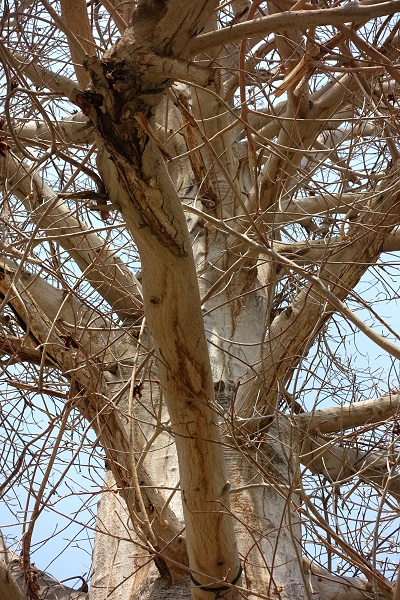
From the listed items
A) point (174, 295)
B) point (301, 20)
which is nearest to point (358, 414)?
point (174, 295)

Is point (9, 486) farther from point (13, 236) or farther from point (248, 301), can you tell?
point (248, 301)

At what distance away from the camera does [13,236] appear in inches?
93.4

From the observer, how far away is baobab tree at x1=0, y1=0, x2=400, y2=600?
149 centimetres

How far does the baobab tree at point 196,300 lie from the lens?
1.49 metres

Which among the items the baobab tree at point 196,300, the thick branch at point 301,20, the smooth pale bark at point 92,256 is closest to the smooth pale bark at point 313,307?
the baobab tree at point 196,300

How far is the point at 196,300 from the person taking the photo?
5.58ft

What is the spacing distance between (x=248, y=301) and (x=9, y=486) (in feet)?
4.04

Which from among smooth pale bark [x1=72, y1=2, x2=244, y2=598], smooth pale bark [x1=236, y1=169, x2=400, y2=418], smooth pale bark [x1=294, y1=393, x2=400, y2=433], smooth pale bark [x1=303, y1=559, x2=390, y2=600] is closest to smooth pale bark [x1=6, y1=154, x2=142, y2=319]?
smooth pale bark [x1=236, y1=169, x2=400, y2=418]

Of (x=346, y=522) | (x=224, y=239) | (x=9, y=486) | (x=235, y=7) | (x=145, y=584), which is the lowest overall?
(x=145, y=584)

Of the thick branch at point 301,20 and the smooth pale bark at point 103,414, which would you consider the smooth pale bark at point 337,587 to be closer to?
the smooth pale bark at point 103,414

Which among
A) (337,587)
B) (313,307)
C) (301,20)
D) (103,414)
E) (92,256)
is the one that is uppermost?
(92,256)

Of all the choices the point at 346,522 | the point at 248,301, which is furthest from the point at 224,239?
the point at 346,522

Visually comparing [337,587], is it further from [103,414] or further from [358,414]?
[103,414]

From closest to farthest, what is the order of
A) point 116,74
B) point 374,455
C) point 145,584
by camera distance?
point 116,74
point 145,584
point 374,455
